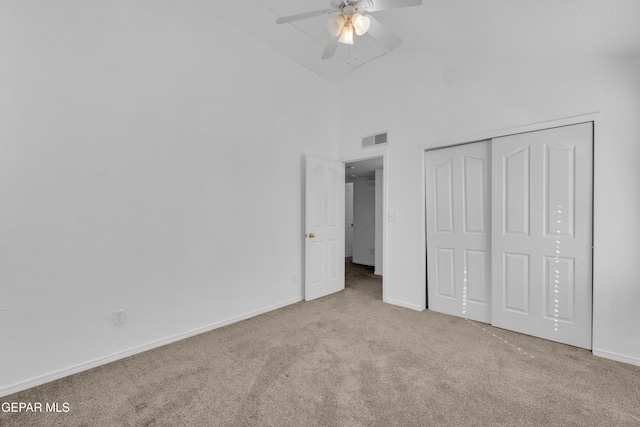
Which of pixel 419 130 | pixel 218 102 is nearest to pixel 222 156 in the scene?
pixel 218 102

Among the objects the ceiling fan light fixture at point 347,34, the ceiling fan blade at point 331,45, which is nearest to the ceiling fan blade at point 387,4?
the ceiling fan light fixture at point 347,34

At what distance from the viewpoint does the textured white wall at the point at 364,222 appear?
667 cm

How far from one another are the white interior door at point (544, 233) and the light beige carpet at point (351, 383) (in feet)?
0.87

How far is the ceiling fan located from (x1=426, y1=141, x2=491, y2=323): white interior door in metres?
1.68

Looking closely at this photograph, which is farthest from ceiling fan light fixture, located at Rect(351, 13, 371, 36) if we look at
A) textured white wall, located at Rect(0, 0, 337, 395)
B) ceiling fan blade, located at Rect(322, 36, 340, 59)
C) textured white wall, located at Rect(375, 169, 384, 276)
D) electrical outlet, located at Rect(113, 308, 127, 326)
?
textured white wall, located at Rect(375, 169, 384, 276)

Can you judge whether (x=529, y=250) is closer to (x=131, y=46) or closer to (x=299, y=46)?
(x=299, y=46)

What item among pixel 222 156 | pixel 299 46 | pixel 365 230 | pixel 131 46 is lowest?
pixel 365 230

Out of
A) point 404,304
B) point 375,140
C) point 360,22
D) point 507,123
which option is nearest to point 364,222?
point 375,140

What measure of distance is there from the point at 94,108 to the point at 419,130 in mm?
3396

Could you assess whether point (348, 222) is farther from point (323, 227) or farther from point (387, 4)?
point (387, 4)

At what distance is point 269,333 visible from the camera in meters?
2.86

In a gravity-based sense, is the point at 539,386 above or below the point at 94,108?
below

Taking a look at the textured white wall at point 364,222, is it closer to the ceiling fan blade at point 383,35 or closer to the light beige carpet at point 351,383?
the light beige carpet at point 351,383

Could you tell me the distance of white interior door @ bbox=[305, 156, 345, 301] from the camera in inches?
153
